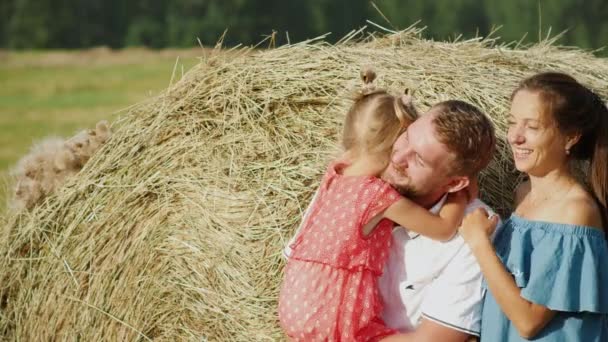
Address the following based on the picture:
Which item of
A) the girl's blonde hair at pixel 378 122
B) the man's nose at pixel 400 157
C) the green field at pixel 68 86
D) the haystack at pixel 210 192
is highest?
the girl's blonde hair at pixel 378 122

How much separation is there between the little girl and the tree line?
1905cm

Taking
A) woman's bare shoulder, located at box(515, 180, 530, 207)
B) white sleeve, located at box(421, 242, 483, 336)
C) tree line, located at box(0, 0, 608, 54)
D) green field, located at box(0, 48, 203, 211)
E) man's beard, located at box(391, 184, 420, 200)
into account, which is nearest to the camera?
white sleeve, located at box(421, 242, 483, 336)

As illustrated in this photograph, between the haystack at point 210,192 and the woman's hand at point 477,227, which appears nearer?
the woman's hand at point 477,227

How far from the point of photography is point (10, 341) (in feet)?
16.6

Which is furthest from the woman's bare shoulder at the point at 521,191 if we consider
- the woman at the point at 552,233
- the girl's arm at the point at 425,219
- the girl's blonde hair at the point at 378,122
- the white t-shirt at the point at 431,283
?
the girl's blonde hair at the point at 378,122

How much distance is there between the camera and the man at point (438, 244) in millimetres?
3230

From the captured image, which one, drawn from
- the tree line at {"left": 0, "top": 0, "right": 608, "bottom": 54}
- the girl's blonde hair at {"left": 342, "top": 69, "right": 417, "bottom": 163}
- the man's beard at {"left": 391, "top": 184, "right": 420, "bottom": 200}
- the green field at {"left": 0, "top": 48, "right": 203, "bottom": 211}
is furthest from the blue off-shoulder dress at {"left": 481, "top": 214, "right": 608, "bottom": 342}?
the tree line at {"left": 0, "top": 0, "right": 608, "bottom": 54}

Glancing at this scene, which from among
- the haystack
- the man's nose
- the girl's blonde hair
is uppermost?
the girl's blonde hair

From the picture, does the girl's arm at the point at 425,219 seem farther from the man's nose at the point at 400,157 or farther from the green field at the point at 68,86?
the green field at the point at 68,86

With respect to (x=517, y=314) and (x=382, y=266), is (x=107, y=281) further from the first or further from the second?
(x=517, y=314)

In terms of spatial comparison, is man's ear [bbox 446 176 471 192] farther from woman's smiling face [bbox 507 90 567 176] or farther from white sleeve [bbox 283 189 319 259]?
white sleeve [bbox 283 189 319 259]

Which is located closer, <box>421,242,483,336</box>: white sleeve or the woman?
the woman

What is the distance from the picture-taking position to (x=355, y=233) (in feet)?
10.8

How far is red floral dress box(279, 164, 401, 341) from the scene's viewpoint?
10.8ft
